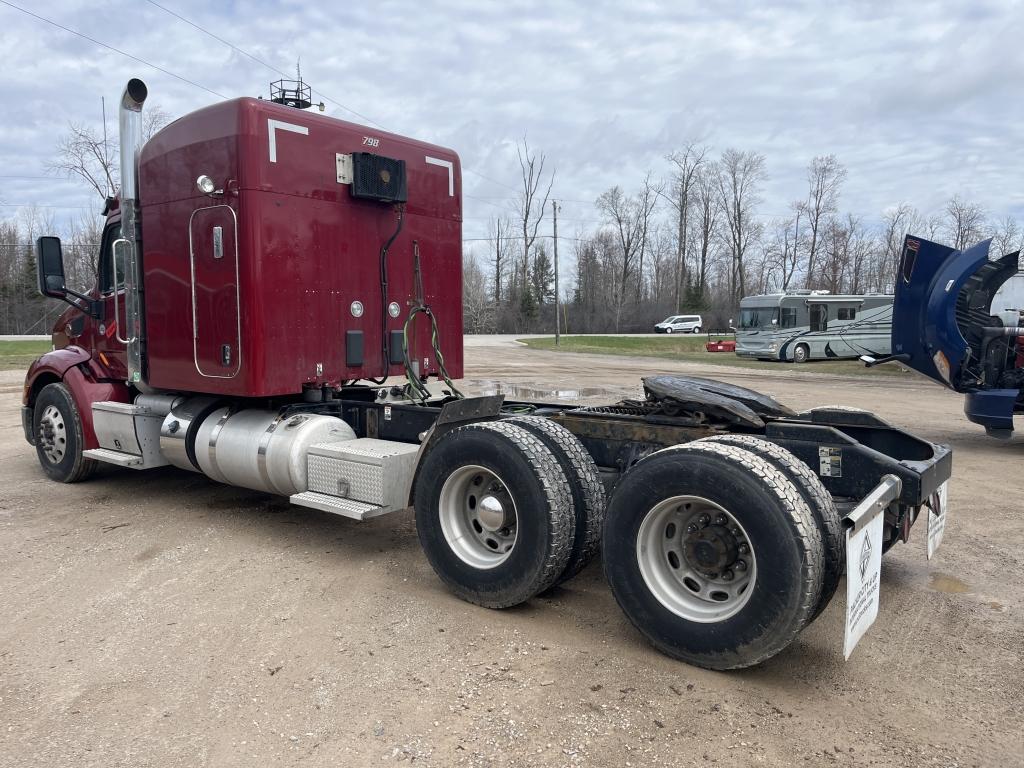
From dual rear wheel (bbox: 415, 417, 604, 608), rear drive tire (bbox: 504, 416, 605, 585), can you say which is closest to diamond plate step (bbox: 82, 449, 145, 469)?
dual rear wheel (bbox: 415, 417, 604, 608)

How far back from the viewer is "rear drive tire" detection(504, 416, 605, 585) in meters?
4.20

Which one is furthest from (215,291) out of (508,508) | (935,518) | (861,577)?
(935,518)

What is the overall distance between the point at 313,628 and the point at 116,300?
14.1 ft

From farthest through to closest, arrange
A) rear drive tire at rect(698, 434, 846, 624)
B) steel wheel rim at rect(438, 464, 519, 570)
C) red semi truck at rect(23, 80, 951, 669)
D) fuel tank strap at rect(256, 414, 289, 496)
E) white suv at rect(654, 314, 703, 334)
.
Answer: white suv at rect(654, 314, 703, 334) → fuel tank strap at rect(256, 414, 289, 496) → steel wheel rim at rect(438, 464, 519, 570) → red semi truck at rect(23, 80, 951, 669) → rear drive tire at rect(698, 434, 846, 624)

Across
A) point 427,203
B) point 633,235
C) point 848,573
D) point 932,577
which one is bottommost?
point 932,577

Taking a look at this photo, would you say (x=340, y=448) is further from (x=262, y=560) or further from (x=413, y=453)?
(x=262, y=560)

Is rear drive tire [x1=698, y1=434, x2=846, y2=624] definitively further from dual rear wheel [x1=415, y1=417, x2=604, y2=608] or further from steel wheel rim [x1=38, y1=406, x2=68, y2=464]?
steel wheel rim [x1=38, y1=406, x2=68, y2=464]

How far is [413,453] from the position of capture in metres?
5.09

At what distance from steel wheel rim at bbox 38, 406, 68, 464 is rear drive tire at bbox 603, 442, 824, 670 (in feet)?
19.5

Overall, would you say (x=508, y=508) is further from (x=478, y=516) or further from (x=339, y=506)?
(x=339, y=506)

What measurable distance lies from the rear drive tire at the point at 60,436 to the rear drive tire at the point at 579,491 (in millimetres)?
5020

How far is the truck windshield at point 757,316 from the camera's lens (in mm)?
31078

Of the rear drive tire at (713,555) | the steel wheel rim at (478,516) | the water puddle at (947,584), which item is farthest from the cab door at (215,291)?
the water puddle at (947,584)

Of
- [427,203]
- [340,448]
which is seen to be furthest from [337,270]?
[340,448]
